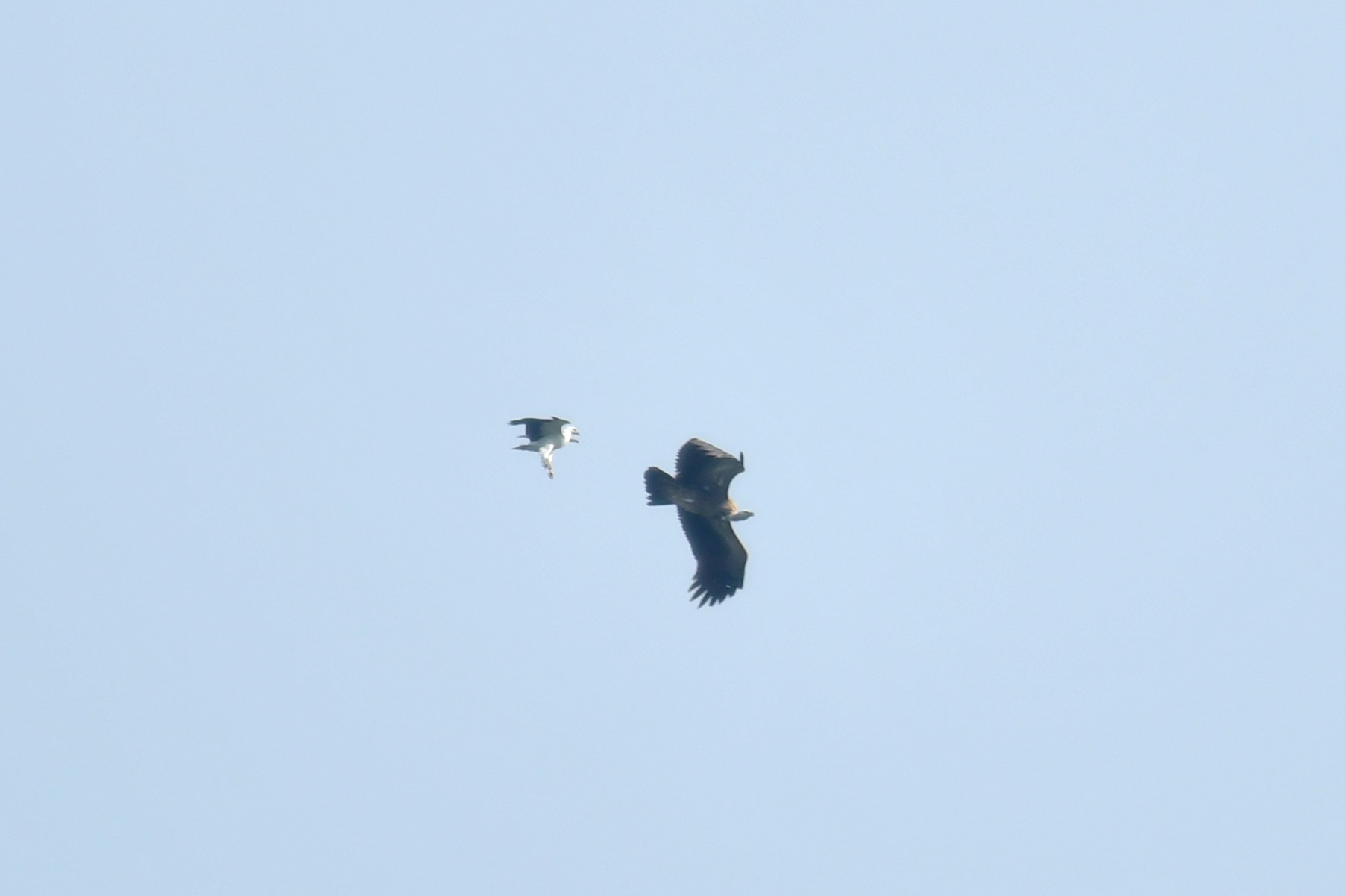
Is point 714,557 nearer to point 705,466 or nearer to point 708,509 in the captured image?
point 708,509

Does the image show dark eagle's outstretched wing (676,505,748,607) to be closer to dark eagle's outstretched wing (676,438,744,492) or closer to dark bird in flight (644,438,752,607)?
dark bird in flight (644,438,752,607)

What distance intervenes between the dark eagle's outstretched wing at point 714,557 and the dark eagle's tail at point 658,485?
1.20 m

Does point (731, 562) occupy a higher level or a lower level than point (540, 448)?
lower

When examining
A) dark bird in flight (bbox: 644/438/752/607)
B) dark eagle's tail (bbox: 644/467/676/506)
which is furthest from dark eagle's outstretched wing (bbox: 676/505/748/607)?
dark eagle's tail (bbox: 644/467/676/506)

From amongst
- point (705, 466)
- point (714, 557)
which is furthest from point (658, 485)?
point (714, 557)

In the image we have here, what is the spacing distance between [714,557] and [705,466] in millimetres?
2471

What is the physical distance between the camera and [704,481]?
28391 millimetres

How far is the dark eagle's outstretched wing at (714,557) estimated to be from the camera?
29708 mm

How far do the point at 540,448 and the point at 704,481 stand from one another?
393 cm

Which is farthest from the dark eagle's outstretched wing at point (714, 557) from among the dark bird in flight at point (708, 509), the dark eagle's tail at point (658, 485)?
the dark eagle's tail at point (658, 485)

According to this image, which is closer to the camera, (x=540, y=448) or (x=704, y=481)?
(x=704, y=481)

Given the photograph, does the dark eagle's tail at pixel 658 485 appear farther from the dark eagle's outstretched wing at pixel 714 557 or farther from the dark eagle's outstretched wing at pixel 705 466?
the dark eagle's outstretched wing at pixel 714 557

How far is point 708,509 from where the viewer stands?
2905 centimetres

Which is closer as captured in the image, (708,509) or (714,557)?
(708,509)
